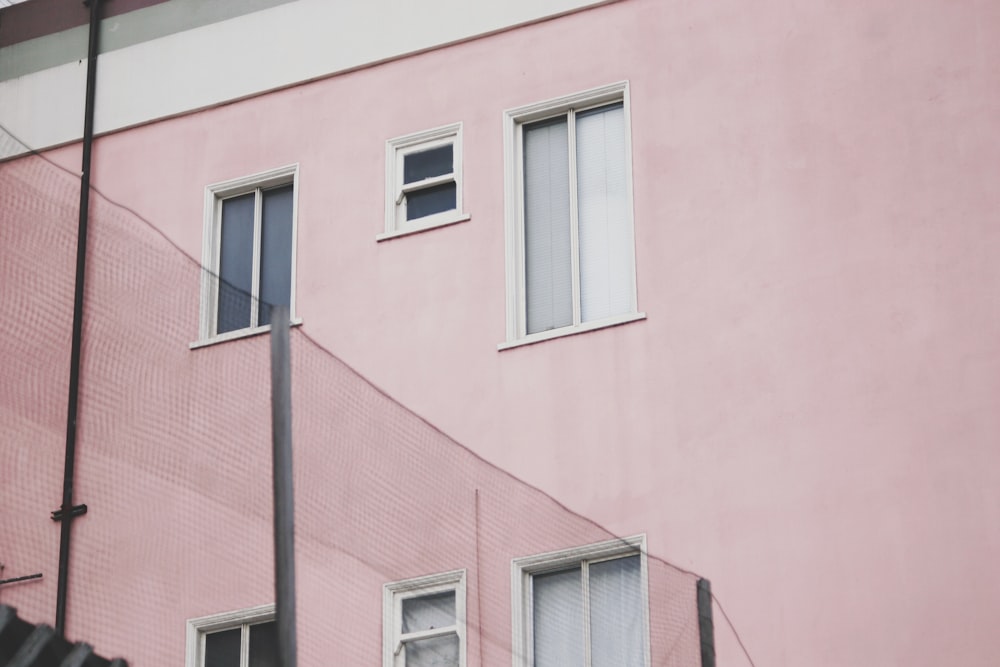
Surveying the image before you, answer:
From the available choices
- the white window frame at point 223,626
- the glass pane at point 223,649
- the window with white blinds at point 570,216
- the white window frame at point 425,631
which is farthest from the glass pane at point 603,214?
the glass pane at point 223,649

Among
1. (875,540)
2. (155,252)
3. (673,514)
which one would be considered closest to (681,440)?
Result: (673,514)

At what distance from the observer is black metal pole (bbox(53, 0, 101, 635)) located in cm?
1201

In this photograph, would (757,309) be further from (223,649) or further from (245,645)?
(223,649)

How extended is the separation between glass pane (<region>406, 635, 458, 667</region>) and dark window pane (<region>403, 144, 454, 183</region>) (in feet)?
12.6

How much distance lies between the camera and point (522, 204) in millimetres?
16156

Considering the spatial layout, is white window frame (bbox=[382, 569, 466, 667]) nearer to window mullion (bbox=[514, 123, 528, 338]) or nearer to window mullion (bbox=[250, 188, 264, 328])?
window mullion (bbox=[514, 123, 528, 338])

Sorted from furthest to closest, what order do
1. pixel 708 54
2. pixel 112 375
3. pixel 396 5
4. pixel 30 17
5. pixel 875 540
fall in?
1. pixel 30 17
2. pixel 396 5
3. pixel 708 54
4. pixel 875 540
5. pixel 112 375

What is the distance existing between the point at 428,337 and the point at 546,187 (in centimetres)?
145

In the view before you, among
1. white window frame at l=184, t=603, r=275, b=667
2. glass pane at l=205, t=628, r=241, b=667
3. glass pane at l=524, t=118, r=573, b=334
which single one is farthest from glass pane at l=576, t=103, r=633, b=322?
glass pane at l=205, t=628, r=241, b=667

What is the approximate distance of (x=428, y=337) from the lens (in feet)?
52.2

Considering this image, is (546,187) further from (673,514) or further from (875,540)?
(875,540)

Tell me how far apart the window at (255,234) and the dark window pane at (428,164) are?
40.2 inches

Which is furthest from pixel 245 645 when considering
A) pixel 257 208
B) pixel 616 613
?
pixel 257 208

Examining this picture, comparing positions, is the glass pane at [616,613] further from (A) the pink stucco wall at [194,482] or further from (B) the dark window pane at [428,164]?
(B) the dark window pane at [428,164]
